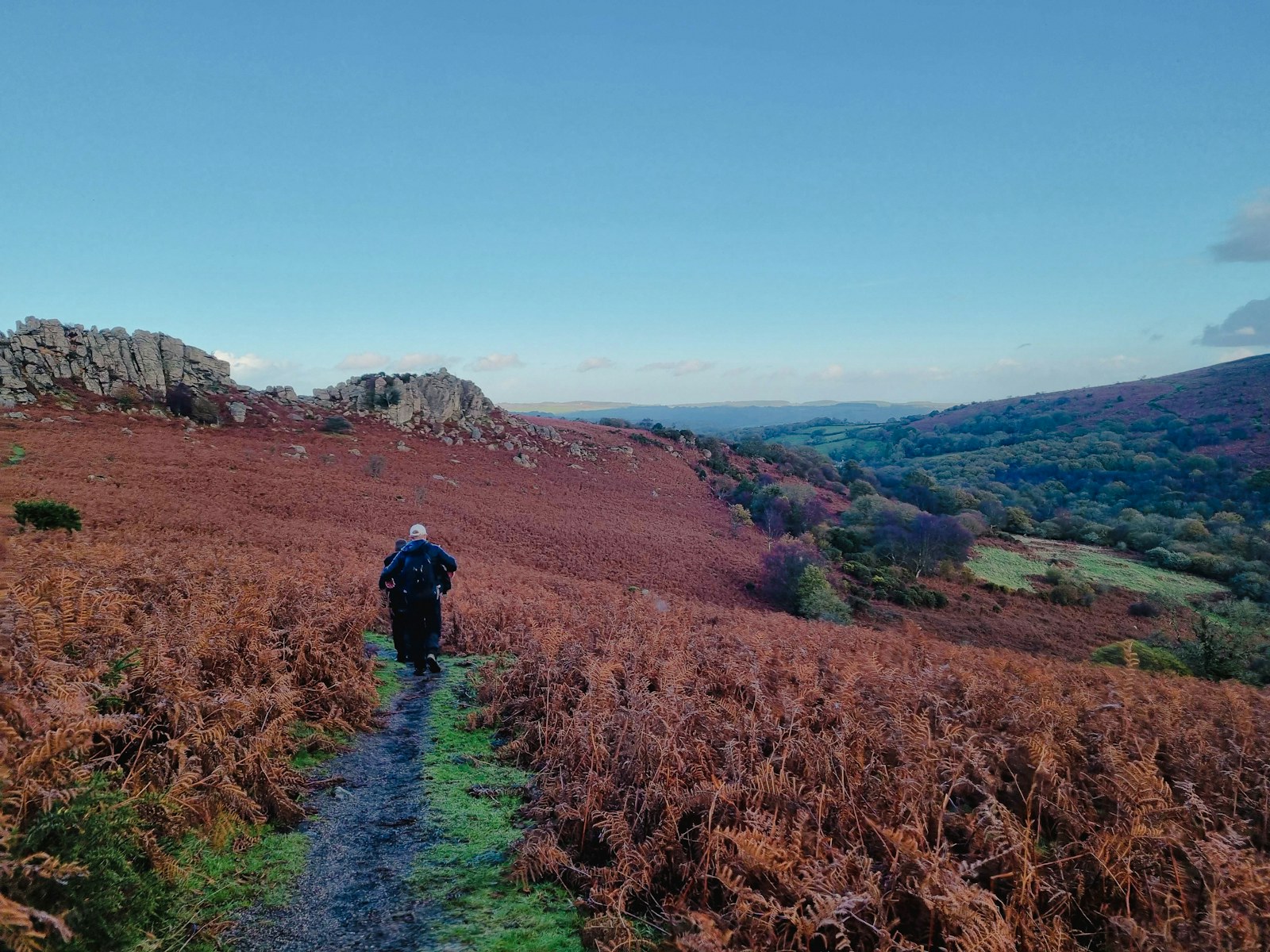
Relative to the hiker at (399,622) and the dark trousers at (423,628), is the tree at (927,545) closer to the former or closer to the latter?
the dark trousers at (423,628)

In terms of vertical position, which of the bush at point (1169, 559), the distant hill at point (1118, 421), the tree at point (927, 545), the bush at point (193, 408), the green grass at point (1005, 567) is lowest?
the bush at point (1169, 559)

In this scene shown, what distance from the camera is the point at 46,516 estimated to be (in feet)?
42.4

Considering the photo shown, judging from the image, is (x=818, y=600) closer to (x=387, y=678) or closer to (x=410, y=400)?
(x=387, y=678)

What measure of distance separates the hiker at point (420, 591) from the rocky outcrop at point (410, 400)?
45.0 m

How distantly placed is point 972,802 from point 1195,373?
188 m

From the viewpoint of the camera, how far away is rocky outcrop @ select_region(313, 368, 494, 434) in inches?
1992

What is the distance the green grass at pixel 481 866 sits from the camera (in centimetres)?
289

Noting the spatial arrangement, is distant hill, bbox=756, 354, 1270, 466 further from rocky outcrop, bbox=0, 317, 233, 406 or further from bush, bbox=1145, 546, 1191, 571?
rocky outcrop, bbox=0, 317, 233, 406

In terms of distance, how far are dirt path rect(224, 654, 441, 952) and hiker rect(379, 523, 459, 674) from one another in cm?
244

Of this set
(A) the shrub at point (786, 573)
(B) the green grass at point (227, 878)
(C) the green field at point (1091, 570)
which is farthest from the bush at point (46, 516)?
(C) the green field at point (1091, 570)

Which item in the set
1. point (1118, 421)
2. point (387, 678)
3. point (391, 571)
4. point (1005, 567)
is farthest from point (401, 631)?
point (1118, 421)

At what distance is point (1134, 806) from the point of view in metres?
3.29

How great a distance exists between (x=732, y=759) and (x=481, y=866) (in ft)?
5.36

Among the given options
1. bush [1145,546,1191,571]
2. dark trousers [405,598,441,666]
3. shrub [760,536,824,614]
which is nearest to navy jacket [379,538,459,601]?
dark trousers [405,598,441,666]
